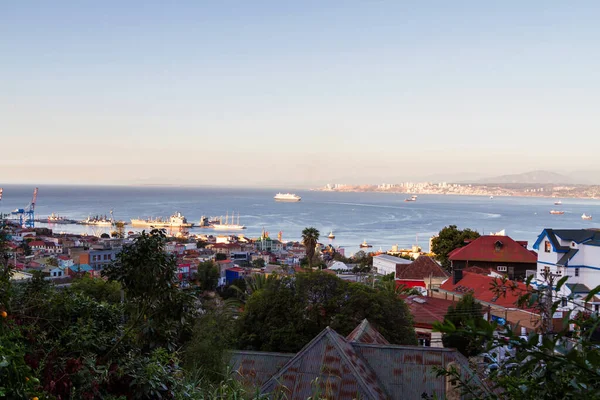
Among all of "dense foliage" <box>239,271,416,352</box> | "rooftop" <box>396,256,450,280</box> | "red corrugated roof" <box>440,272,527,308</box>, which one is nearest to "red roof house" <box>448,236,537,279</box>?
"rooftop" <box>396,256,450,280</box>

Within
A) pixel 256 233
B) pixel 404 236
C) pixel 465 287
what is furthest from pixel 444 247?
pixel 256 233

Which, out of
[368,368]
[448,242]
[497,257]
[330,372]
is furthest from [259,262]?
[330,372]

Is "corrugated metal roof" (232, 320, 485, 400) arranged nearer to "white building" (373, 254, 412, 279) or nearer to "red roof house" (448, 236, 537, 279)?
"red roof house" (448, 236, 537, 279)

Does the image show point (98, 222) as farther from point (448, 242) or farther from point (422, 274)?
point (422, 274)

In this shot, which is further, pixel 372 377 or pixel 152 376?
pixel 372 377

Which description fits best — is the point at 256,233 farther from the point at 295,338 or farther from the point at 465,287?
the point at 295,338

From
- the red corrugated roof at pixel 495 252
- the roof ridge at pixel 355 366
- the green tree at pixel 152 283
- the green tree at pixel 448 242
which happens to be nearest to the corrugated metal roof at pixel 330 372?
the roof ridge at pixel 355 366
